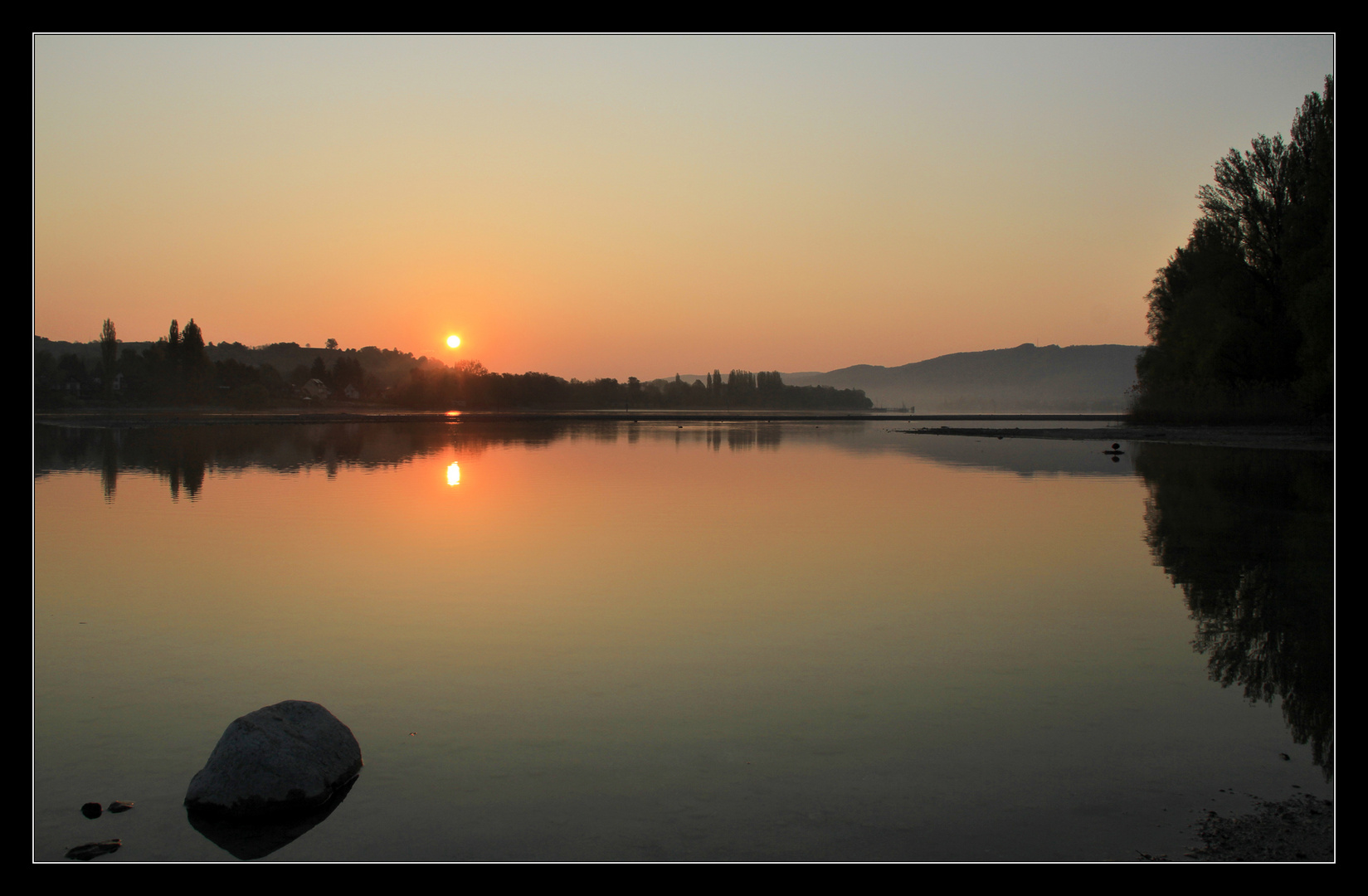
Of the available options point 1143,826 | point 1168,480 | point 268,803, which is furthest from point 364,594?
point 1168,480

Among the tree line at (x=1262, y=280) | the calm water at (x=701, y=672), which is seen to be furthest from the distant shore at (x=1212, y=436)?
the calm water at (x=701, y=672)

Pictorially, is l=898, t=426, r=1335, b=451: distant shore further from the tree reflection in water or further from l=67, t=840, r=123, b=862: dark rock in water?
l=67, t=840, r=123, b=862: dark rock in water

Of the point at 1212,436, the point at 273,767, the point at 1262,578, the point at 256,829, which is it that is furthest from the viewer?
the point at 1212,436

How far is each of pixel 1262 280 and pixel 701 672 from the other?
58559 mm

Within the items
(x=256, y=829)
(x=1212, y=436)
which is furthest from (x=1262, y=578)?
(x=1212, y=436)

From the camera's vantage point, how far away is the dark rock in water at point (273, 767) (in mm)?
6516

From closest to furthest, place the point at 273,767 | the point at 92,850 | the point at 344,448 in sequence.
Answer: the point at 92,850, the point at 273,767, the point at 344,448

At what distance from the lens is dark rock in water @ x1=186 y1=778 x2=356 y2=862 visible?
19.8 feet

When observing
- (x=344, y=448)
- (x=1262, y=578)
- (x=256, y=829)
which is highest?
(x=344, y=448)

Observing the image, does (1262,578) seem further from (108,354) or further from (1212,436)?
Answer: (108,354)

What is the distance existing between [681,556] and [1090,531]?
31.4 feet

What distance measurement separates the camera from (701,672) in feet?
31.8

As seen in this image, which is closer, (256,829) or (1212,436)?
(256,829)

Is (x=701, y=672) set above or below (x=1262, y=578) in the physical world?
below
